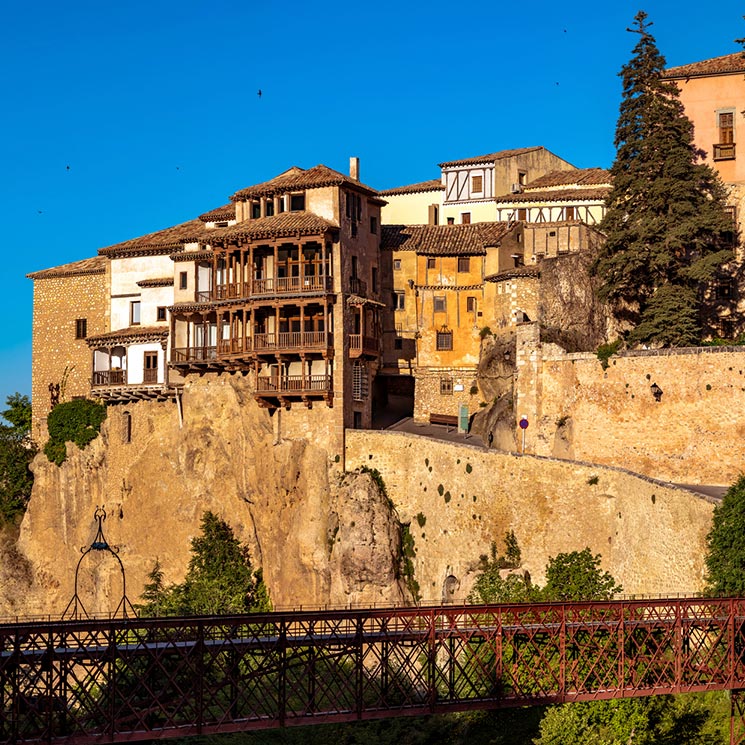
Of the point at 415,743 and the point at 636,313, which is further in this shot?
the point at 636,313

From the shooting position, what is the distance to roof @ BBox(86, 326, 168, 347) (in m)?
75.6

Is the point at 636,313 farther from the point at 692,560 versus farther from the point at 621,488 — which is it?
the point at 692,560

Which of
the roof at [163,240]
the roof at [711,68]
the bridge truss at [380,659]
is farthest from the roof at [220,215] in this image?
the bridge truss at [380,659]

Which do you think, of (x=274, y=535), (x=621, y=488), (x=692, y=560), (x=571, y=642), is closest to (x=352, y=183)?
(x=274, y=535)

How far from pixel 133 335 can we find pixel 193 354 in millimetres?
4648

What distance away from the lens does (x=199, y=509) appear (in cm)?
7275

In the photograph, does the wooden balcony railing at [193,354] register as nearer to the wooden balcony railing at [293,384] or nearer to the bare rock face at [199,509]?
the bare rock face at [199,509]

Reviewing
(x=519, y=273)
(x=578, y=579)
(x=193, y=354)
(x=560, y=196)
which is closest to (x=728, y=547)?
(x=578, y=579)

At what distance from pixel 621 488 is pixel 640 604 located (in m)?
13.0

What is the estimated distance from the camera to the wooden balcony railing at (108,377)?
252 feet

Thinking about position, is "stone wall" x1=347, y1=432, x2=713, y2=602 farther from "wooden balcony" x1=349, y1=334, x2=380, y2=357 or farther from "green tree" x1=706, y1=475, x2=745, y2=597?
"wooden balcony" x1=349, y1=334, x2=380, y2=357

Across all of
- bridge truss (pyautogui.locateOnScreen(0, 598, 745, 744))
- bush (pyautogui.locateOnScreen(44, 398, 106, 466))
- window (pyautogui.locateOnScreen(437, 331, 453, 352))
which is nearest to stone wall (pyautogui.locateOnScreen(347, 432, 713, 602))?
bridge truss (pyautogui.locateOnScreen(0, 598, 745, 744))

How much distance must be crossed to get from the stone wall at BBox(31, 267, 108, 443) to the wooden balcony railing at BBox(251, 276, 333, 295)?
15.9 metres

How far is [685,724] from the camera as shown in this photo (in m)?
45.2
